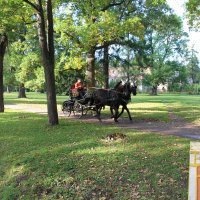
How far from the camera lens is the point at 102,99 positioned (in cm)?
1628

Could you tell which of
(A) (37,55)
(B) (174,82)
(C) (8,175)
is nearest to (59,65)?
(A) (37,55)

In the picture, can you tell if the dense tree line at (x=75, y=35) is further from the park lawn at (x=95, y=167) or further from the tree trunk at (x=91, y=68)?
the park lawn at (x=95, y=167)

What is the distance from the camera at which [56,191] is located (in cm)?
805

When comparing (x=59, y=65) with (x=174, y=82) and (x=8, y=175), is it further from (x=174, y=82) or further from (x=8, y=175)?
(x=174, y=82)

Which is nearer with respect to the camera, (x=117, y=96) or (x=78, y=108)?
(x=117, y=96)

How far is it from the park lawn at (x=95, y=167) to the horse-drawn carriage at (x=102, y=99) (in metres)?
3.85

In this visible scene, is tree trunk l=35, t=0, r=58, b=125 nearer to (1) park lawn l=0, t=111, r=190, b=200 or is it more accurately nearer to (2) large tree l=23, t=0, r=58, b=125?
(2) large tree l=23, t=0, r=58, b=125

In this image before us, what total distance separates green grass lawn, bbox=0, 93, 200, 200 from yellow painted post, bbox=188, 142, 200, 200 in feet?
9.56

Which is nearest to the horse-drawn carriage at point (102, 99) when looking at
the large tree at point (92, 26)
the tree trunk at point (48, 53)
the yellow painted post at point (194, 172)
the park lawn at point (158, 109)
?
the park lawn at point (158, 109)

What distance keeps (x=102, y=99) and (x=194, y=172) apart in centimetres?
1224

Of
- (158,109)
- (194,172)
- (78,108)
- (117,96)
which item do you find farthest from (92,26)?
(194,172)

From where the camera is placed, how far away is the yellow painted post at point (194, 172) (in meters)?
4.08

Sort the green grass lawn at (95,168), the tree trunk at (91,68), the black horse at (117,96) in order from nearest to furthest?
the green grass lawn at (95,168)
the black horse at (117,96)
the tree trunk at (91,68)

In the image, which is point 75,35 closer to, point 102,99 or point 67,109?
point 67,109
